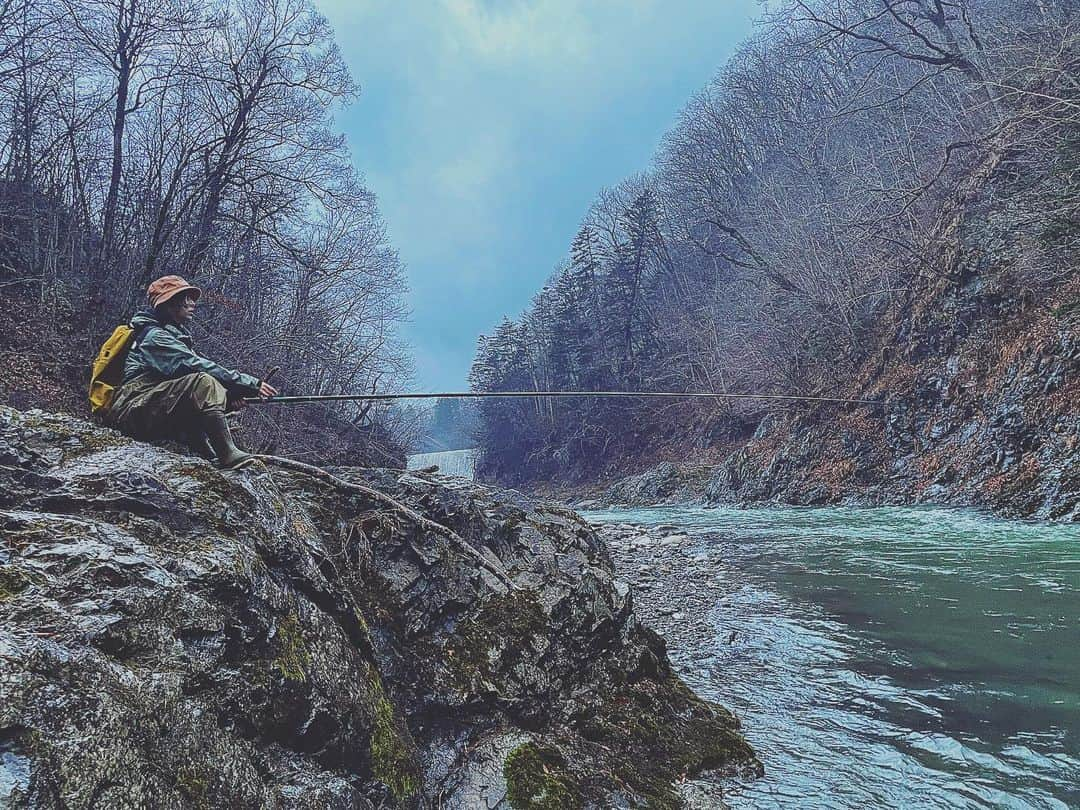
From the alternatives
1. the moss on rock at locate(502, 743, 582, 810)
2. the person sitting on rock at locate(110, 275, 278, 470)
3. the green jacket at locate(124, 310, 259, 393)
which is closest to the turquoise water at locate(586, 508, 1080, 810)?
the moss on rock at locate(502, 743, 582, 810)

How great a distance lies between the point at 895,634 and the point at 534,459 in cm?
4331

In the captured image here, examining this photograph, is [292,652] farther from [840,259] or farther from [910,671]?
[840,259]

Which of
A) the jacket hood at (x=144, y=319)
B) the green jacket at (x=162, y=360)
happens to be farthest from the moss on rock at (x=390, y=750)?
the jacket hood at (x=144, y=319)

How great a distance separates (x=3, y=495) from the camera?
7.15 feet

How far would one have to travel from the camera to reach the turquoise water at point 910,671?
3.28 meters

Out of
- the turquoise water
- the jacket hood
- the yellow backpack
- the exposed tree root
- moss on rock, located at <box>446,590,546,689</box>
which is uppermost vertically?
the jacket hood

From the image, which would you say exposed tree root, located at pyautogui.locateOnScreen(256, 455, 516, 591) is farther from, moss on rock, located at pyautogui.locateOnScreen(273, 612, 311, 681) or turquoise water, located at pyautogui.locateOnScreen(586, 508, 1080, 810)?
turquoise water, located at pyautogui.locateOnScreen(586, 508, 1080, 810)

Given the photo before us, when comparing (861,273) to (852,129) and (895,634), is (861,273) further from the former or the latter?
(895,634)

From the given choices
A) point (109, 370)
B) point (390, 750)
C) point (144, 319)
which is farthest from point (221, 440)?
point (390, 750)

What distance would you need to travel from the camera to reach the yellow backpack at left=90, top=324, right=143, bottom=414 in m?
3.30

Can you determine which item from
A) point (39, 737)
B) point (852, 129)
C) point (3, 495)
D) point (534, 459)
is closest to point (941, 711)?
point (39, 737)

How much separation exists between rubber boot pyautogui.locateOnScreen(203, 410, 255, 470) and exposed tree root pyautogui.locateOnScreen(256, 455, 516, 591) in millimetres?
454

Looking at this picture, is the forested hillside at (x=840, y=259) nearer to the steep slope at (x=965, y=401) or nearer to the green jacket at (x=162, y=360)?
the steep slope at (x=965, y=401)

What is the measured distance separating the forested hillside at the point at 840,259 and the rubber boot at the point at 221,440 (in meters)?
12.2
